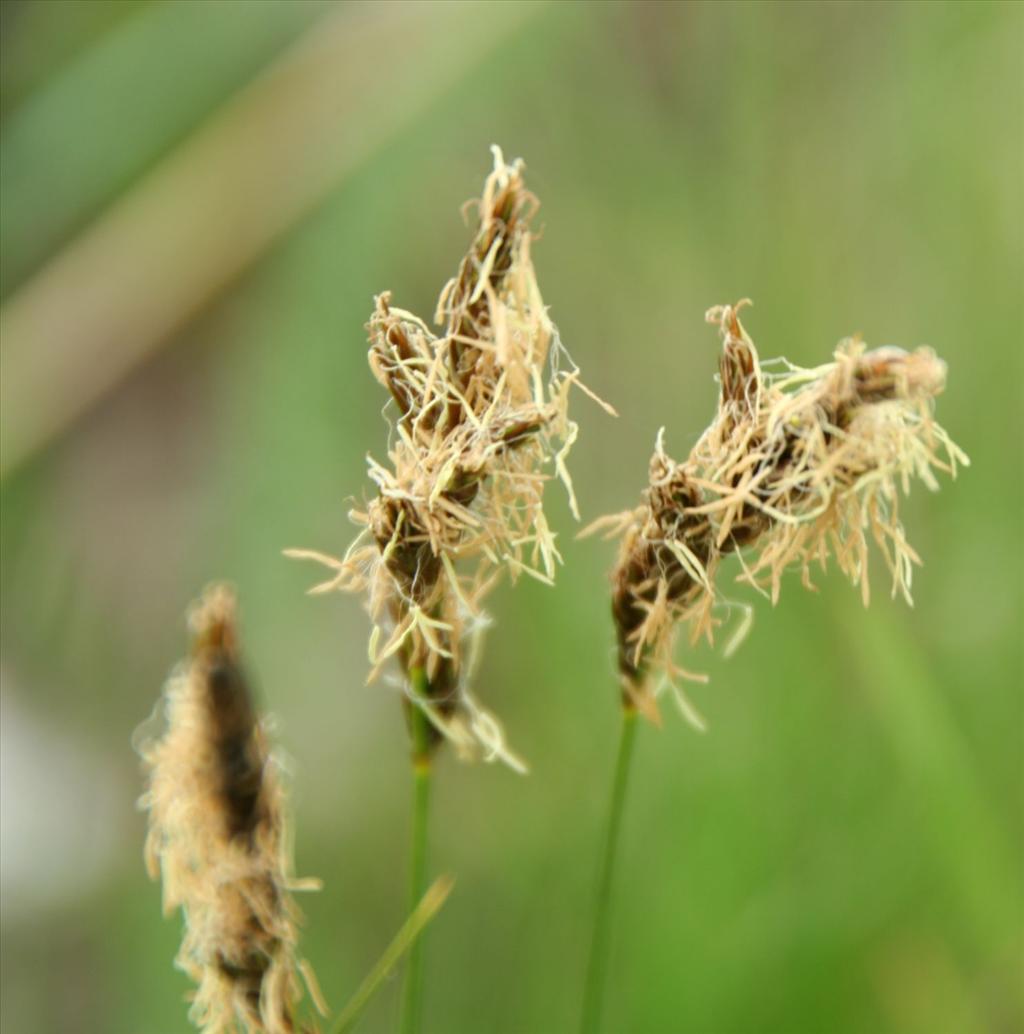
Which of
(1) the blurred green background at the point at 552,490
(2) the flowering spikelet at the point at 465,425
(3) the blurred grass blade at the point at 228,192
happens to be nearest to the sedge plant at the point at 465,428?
(2) the flowering spikelet at the point at 465,425

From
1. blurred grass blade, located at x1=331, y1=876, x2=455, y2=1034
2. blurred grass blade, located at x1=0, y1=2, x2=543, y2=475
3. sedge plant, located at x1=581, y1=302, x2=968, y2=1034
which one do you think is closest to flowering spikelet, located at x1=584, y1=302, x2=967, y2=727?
sedge plant, located at x1=581, y1=302, x2=968, y2=1034

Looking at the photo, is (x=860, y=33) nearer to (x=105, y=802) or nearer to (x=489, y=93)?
(x=489, y=93)

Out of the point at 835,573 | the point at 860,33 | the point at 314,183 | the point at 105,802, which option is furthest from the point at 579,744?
the point at 860,33

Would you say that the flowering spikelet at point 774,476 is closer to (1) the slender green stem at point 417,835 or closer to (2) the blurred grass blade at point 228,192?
(1) the slender green stem at point 417,835

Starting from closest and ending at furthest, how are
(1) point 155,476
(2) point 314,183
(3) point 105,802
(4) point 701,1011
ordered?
(4) point 701,1011 → (3) point 105,802 → (2) point 314,183 → (1) point 155,476

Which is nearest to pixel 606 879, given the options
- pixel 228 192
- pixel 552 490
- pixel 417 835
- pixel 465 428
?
pixel 417 835
